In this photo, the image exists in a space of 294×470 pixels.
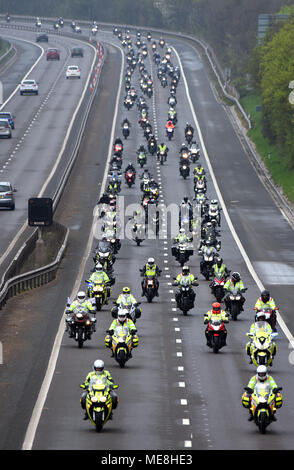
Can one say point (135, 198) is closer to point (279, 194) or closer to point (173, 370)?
point (279, 194)

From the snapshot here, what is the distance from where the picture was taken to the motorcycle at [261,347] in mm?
30234

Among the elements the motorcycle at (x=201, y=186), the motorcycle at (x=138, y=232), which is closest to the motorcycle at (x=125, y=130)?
the motorcycle at (x=201, y=186)

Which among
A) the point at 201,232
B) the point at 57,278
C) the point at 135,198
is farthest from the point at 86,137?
the point at 57,278

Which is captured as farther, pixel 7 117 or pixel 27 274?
pixel 7 117

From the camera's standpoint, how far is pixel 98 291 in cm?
4053

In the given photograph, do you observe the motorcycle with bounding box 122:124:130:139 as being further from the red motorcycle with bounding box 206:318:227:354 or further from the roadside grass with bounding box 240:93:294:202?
the red motorcycle with bounding box 206:318:227:354

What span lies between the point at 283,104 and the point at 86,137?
637 inches

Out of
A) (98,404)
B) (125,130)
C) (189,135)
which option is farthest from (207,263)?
(125,130)

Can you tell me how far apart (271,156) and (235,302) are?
170 ft

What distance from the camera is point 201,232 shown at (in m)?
56.0

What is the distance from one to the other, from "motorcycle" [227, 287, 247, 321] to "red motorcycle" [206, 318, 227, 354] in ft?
15.6

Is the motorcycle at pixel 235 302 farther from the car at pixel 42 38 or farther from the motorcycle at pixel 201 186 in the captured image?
the car at pixel 42 38

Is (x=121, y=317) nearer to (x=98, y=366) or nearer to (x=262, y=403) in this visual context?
(x=98, y=366)

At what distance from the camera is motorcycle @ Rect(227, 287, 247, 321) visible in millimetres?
38625
